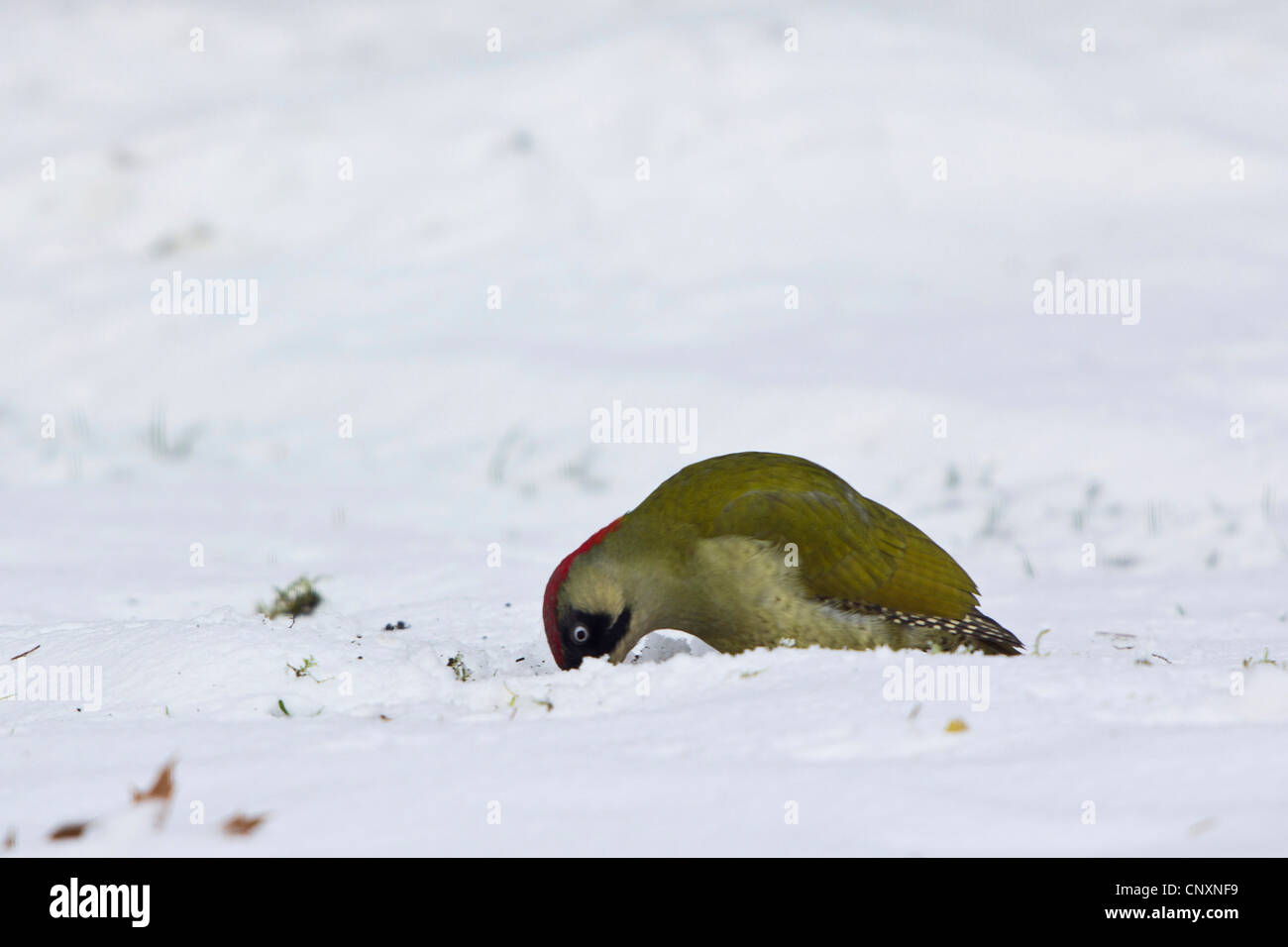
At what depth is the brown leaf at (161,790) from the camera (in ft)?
8.13

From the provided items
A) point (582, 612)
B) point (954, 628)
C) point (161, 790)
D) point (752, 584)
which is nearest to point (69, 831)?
point (161, 790)

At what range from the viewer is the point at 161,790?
8.27ft

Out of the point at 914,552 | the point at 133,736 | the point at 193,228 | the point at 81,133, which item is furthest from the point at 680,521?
the point at 81,133

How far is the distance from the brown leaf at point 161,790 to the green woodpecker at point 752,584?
6.36ft

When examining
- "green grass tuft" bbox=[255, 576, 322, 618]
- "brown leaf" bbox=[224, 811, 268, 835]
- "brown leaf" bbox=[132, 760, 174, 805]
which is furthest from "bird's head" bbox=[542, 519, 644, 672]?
"brown leaf" bbox=[224, 811, 268, 835]

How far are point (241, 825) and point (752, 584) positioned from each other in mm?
2394

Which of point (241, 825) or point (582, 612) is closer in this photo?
point (241, 825)

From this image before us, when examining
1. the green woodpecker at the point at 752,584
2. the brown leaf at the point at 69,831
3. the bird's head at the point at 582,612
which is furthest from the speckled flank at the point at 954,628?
the brown leaf at the point at 69,831

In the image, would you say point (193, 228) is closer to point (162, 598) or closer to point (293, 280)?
point (293, 280)

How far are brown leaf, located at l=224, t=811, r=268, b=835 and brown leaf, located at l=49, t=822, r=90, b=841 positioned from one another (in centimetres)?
27

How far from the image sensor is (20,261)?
1308 centimetres

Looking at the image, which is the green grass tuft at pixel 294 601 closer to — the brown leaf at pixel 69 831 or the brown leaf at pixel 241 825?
the brown leaf at pixel 69 831

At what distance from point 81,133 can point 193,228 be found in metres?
2.43

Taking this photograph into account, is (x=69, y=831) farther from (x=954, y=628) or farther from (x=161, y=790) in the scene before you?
(x=954, y=628)
